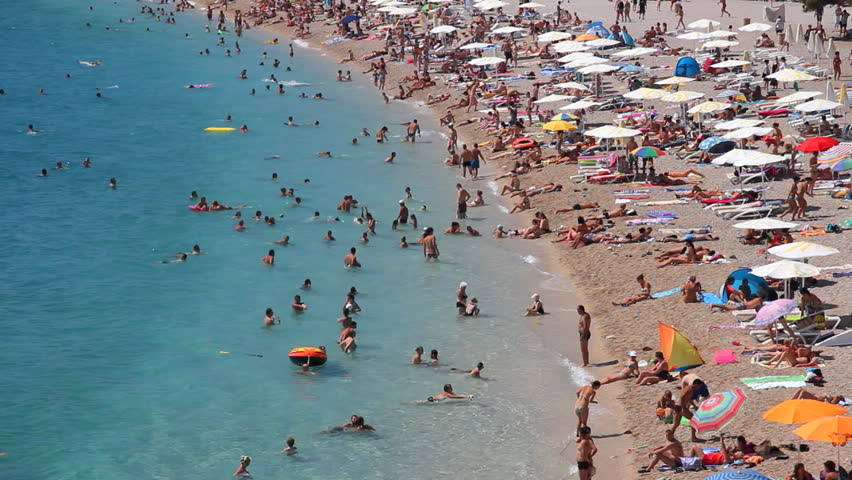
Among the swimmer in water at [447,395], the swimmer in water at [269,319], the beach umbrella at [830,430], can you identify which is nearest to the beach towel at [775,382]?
the beach umbrella at [830,430]

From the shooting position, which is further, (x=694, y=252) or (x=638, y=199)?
(x=638, y=199)

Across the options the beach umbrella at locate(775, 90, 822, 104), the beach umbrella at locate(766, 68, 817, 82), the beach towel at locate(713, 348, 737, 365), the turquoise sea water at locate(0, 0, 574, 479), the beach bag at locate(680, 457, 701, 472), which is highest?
the beach umbrella at locate(766, 68, 817, 82)

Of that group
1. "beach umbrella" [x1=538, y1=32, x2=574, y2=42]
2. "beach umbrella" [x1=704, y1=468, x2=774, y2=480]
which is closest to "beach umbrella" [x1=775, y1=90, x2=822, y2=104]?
"beach umbrella" [x1=538, y1=32, x2=574, y2=42]

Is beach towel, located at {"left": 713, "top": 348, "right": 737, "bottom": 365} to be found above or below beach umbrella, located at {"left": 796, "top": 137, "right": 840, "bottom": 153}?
below

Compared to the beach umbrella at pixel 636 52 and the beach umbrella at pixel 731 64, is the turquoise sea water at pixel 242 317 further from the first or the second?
the beach umbrella at pixel 731 64

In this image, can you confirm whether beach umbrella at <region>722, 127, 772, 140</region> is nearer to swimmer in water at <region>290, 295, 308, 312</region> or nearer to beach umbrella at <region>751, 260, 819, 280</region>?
beach umbrella at <region>751, 260, 819, 280</region>

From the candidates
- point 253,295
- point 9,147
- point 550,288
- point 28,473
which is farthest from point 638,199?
point 9,147

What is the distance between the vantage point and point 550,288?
25266mm

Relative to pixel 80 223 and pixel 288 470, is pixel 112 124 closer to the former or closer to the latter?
pixel 80 223

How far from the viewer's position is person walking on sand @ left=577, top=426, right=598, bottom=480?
16094mm

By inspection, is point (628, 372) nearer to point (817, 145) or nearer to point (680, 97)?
point (817, 145)

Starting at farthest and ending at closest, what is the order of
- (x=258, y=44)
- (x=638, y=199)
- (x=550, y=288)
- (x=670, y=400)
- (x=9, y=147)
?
(x=258, y=44)
(x=9, y=147)
(x=638, y=199)
(x=550, y=288)
(x=670, y=400)

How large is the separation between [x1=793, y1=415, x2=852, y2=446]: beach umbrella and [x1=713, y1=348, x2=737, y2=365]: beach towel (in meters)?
5.18

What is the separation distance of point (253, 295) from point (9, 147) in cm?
2227
